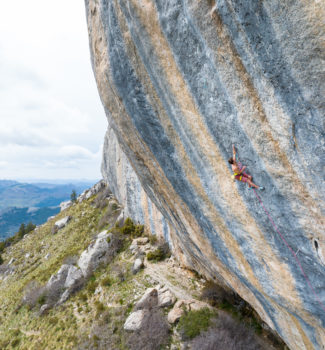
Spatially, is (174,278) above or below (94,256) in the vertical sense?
above

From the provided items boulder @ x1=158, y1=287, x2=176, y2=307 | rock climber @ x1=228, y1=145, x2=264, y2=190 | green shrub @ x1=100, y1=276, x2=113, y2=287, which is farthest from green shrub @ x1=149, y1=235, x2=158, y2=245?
rock climber @ x1=228, y1=145, x2=264, y2=190

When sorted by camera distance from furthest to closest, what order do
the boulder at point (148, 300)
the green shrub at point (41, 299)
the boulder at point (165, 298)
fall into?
the green shrub at point (41, 299)
the boulder at point (148, 300)
the boulder at point (165, 298)

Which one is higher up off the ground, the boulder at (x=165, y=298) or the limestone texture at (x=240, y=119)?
the limestone texture at (x=240, y=119)

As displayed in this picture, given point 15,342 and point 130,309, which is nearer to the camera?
point 130,309

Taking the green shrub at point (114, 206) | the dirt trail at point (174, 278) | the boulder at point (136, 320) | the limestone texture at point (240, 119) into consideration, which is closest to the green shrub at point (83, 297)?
the dirt trail at point (174, 278)

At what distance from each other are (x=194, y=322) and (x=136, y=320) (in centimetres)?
344

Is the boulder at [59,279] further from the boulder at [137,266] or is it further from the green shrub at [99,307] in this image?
the boulder at [137,266]

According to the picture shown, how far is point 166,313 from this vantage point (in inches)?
469

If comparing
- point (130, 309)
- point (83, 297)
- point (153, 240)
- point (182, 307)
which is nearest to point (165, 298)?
point (182, 307)

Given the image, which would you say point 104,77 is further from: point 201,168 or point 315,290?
point 315,290

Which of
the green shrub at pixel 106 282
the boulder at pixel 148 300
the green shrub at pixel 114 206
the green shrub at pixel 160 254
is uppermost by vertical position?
the green shrub at pixel 114 206

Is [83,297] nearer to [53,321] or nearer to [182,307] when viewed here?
[53,321]

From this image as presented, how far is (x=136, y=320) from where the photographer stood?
38.4 ft

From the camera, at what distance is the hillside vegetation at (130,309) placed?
1030 cm
